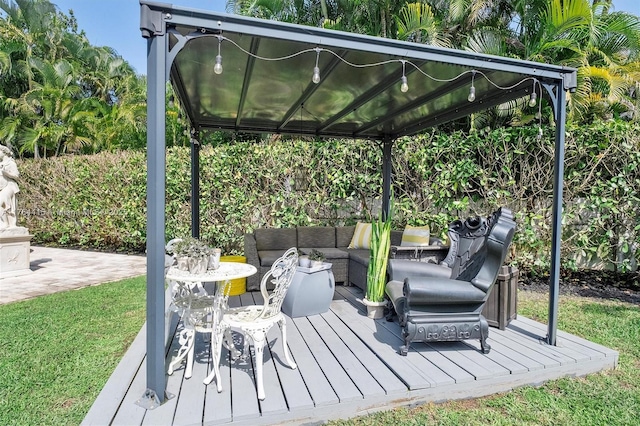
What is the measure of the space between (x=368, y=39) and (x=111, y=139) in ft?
39.4

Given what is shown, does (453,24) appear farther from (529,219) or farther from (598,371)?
(598,371)

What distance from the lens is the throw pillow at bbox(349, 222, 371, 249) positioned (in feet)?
19.6

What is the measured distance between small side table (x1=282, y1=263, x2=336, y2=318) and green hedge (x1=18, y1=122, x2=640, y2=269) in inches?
119

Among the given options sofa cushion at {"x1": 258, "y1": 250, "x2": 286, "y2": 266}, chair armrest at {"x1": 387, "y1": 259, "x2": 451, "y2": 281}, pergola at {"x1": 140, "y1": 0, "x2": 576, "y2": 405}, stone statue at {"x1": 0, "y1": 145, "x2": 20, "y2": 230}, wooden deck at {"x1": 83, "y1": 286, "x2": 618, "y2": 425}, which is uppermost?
pergola at {"x1": 140, "y1": 0, "x2": 576, "y2": 405}

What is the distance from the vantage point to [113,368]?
3148 millimetres

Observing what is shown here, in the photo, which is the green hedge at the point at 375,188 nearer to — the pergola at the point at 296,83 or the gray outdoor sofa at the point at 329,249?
the gray outdoor sofa at the point at 329,249

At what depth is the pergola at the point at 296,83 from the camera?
2352mm

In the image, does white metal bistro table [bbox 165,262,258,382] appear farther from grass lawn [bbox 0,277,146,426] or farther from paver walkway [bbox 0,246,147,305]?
paver walkway [bbox 0,246,147,305]

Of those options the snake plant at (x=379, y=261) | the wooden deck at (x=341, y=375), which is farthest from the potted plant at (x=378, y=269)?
the wooden deck at (x=341, y=375)

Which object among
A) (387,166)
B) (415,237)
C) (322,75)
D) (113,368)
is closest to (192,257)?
(113,368)

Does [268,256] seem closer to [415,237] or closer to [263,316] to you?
Result: [415,237]

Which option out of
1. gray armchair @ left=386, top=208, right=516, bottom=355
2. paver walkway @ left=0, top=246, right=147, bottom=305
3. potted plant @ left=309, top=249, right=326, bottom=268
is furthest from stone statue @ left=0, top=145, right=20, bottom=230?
gray armchair @ left=386, top=208, right=516, bottom=355

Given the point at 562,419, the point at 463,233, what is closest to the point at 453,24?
the point at 463,233

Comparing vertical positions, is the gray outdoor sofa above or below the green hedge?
below
